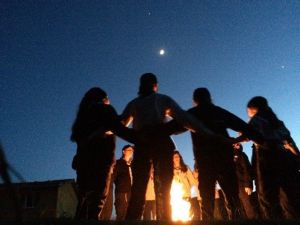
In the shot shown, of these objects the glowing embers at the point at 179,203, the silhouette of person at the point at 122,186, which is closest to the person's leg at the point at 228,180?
the glowing embers at the point at 179,203

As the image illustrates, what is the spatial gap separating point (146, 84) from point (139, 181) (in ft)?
4.80

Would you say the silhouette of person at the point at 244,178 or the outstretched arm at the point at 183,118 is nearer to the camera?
the outstretched arm at the point at 183,118

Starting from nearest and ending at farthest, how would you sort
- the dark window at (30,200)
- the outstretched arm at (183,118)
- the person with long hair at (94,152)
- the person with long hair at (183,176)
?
the person with long hair at (94,152)
the outstretched arm at (183,118)
the person with long hair at (183,176)
the dark window at (30,200)

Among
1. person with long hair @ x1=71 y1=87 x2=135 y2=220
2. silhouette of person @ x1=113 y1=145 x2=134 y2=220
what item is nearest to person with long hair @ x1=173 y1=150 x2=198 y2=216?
silhouette of person @ x1=113 y1=145 x2=134 y2=220

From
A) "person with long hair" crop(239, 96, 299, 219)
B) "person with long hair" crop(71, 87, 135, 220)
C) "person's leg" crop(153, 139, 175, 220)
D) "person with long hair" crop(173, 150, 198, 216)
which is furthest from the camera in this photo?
"person with long hair" crop(173, 150, 198, 216)

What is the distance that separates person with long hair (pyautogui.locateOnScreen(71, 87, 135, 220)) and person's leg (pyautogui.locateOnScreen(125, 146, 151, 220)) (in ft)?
0.81

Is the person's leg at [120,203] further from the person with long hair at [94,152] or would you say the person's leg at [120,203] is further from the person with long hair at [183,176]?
the person with long hair at [94,152]

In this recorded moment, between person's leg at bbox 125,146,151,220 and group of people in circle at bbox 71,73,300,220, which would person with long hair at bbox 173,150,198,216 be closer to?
group of people in circle at bbox 71,73,300,220

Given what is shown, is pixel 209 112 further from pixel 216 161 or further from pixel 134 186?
pixel 134 186

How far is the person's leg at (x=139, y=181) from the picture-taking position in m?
4.19

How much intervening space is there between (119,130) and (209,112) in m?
1.70

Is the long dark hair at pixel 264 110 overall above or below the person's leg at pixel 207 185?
above

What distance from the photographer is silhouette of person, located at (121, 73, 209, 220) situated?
4.07 m

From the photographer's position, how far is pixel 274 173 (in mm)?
5402
